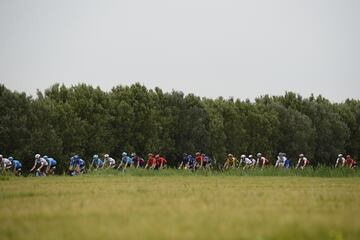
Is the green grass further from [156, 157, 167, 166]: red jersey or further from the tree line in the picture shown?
the tree line

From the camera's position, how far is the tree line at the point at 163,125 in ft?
216

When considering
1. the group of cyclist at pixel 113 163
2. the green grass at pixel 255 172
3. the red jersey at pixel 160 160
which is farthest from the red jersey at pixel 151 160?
Answer: the green grass at pixel 255 172

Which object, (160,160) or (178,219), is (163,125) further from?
(178,219)

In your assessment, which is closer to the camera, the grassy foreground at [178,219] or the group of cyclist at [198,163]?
the grassy foreground at [178,219]

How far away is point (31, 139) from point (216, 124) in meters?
27.5

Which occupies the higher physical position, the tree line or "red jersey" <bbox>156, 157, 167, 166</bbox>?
the tree line

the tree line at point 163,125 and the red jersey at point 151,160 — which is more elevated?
the tree line at point 163,125

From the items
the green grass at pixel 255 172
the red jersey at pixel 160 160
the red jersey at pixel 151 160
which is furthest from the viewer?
the red jersey at pixel 160 160

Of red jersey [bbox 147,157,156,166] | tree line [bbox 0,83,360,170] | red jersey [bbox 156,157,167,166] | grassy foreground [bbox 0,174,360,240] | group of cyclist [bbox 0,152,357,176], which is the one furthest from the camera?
tree line [bbox 0,83,360,170]

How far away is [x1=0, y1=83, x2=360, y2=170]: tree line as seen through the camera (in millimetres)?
65688

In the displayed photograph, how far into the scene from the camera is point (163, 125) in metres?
77.7

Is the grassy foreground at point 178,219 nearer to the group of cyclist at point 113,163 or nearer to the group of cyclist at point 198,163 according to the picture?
the group of cyclist at point 113,163

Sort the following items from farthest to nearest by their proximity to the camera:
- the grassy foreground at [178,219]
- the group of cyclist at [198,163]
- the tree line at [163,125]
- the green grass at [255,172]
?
the tree line at [163,125]
the group of cyclist at [198,163]
the green grass at [255,172]
the grassy foreground at [178,219]

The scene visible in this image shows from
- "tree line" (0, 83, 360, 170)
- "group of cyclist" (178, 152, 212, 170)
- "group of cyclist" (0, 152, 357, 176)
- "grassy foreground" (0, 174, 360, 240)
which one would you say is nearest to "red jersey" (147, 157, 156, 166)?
"group of cyclist" (0, 152, 357, 176)
